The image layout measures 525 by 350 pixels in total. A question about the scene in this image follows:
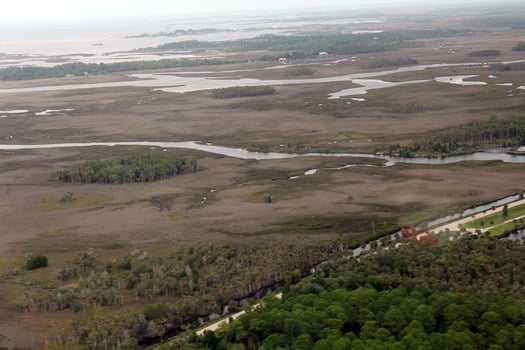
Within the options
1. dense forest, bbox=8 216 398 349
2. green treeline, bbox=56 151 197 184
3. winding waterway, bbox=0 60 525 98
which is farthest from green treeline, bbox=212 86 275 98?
dense forest, bbox=8 216 398 349

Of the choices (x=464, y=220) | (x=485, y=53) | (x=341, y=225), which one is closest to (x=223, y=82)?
(x=485, y=53)

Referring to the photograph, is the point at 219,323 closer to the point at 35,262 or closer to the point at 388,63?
the point at 35,262

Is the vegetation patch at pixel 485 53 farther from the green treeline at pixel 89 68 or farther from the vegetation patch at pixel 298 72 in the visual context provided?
the green treeline at pixel 89 68

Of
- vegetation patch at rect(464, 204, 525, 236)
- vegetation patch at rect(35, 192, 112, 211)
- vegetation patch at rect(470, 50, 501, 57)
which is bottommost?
vegetation patch at rect(35, 192, 112, 211)

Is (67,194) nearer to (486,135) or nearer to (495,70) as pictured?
(486,135)

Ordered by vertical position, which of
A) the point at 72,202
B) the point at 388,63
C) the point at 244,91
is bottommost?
the point at 72,202

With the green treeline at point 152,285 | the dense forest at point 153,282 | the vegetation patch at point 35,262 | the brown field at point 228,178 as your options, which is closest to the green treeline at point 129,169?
the brown field at point 228,178

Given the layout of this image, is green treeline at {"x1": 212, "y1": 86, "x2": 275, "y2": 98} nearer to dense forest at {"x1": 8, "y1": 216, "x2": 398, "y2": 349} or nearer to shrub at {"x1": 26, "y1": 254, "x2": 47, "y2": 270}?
dense forest at {"x1": 8, "y1": 216, "x2": 398, "y2": 349}
